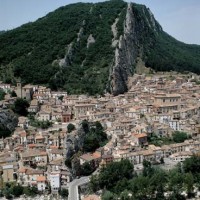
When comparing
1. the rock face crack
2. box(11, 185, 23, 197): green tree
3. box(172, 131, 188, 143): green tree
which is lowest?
box(11, 185, 23, 197): green tree

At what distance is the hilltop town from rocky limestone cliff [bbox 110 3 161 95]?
574 centimetres

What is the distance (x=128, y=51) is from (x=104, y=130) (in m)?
33.9

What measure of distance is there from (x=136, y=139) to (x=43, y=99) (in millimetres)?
17361

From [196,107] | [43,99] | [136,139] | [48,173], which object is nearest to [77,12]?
[43,99]

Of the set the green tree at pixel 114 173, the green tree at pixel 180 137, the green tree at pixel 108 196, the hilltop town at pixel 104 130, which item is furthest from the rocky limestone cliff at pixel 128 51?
the green tree at pixel 108 196

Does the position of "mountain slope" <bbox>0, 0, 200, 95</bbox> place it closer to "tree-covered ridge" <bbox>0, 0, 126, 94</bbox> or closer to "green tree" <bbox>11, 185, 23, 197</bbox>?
"tree-covered ridge" <bbox>0, 0, 126, 94</bbox>

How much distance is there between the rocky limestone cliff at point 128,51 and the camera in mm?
72188

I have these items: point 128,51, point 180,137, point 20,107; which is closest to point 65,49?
point 128,51

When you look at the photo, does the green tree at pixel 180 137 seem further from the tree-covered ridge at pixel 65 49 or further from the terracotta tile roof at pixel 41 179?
the tree-covered ridge at pixel 65 49

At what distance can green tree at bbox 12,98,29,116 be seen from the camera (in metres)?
57.2

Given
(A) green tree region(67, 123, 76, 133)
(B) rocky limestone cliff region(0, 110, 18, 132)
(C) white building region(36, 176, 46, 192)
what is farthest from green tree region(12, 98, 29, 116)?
(C) white building region(36, 176, 46, 192)

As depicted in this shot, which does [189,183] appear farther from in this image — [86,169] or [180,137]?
[180,137]

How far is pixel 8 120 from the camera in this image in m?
53.8

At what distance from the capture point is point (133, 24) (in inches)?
3659
